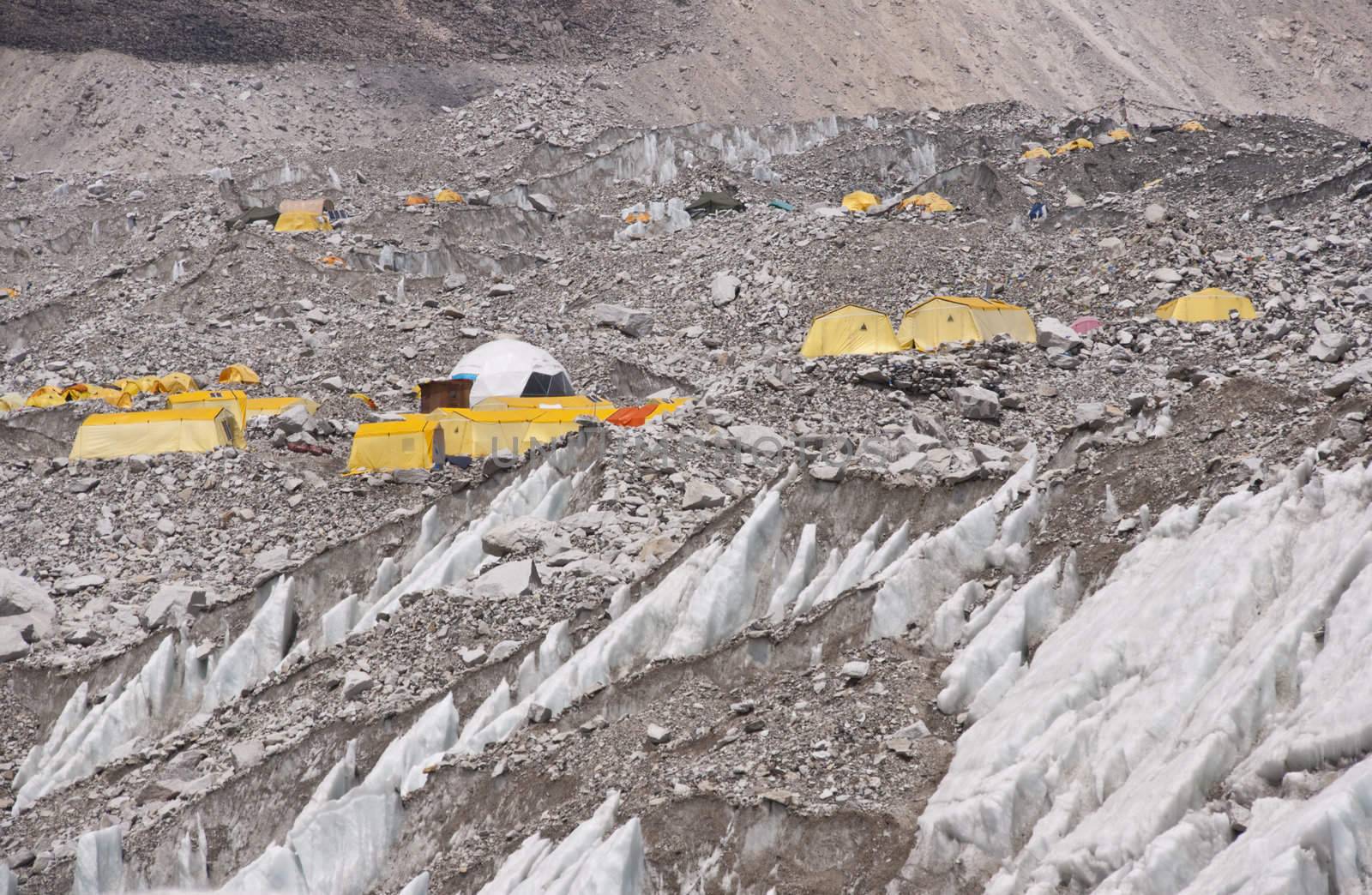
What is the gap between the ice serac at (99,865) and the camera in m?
18.6

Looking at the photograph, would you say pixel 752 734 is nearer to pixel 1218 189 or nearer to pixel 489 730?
pixel 489 730

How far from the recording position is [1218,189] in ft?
164

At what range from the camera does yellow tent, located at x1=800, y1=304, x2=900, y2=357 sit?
37156 mm

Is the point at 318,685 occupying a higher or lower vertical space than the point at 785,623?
lower

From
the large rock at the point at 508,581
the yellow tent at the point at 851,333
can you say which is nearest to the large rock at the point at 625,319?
the yellow tent at the point at 851,333

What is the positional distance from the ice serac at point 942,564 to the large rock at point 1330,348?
1077cm

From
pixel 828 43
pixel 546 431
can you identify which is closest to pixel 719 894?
pixel 546 431

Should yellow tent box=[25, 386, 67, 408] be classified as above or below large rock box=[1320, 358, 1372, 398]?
below

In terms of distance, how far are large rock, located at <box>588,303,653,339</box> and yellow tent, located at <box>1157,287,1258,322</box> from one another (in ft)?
48.8

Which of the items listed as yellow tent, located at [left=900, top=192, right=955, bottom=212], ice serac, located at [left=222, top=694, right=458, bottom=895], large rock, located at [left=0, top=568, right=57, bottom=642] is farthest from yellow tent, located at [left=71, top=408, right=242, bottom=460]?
yellow tent, located at [left=900, top=192, right=955, bottom=212]

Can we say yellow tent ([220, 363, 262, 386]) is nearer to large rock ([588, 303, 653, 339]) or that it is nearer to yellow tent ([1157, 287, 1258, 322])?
large rock ([588, 303, 653, 339])

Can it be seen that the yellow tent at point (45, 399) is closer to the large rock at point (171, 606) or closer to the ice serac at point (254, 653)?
the large rock at point (171, 606)

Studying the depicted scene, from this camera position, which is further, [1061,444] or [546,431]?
[546,431]

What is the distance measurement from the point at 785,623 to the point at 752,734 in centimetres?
233
